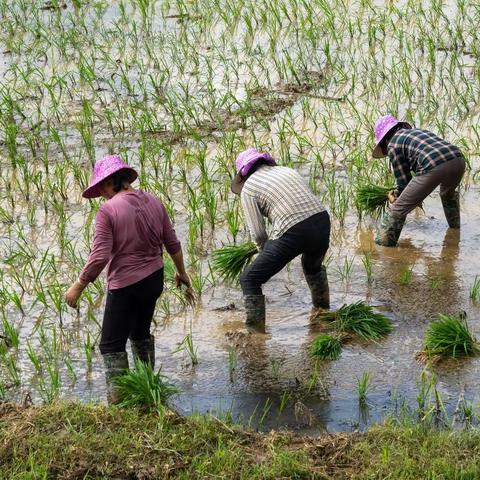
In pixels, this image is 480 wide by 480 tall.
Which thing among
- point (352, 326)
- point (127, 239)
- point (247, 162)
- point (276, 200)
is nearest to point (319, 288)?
point (352, 326)

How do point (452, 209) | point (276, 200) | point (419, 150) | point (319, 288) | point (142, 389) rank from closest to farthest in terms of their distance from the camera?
point (142, 389) → point (276, 200) → point (319, 288) → point (419, 150) → point (452, 209)

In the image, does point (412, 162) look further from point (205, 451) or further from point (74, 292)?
point (205, 451)

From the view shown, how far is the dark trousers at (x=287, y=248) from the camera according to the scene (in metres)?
6.05

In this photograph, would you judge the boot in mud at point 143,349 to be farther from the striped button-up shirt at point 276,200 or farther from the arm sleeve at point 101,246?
the striped button-up shirt at point 276,200

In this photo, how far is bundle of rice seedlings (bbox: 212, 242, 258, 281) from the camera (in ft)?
22.5

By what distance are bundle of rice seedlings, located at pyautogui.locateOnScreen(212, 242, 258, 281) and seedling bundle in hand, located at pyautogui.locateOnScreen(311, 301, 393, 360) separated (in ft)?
2.40

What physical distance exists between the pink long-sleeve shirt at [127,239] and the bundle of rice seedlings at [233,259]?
147 centimetres

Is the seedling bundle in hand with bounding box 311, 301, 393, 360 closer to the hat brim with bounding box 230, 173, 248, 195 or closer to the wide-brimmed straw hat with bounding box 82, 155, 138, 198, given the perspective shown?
the hat brim with bounding box 230, 173, 248, 195

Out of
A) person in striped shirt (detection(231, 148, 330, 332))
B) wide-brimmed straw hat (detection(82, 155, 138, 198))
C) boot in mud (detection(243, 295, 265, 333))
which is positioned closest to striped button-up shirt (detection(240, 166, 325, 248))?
person in striped shirt (detection(231, 148, 330, 332))

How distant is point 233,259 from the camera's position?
22.5ft

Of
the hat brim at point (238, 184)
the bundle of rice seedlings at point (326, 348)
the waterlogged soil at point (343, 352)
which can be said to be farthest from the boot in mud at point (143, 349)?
the hat brim at point (238, 184)

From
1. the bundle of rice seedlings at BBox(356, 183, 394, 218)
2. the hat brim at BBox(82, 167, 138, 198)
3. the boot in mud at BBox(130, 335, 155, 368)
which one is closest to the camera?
the hat brim at BBox(82, 167, 138, 198)

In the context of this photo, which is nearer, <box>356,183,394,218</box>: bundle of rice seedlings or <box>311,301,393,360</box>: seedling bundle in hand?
<box>311,301,393,360</box>: seedling bundle in hand

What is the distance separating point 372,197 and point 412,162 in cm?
56
